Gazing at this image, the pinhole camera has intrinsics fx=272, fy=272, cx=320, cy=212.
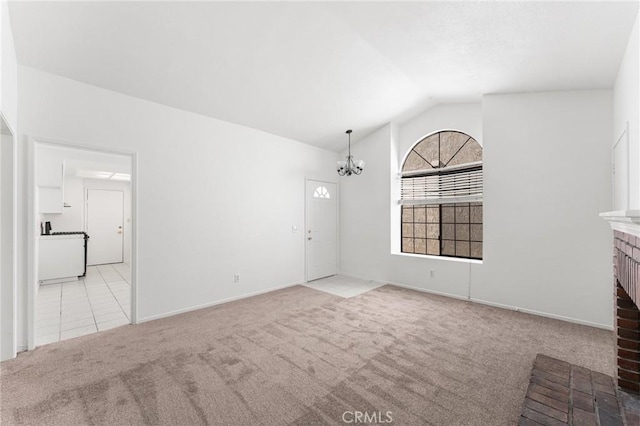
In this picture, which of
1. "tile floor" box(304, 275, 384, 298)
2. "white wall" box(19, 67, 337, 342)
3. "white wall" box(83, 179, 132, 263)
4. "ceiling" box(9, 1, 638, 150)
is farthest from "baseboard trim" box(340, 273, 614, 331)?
"white wall" box(83, 179, 132, 263)

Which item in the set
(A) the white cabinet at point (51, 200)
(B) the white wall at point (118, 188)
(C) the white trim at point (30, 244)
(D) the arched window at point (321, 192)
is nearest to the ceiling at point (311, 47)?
(C) the white trim at point (30, 244)

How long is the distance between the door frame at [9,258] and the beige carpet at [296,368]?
0.19m

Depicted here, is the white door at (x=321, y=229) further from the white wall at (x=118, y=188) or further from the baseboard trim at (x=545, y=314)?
the white wall at (x=118, y=188)

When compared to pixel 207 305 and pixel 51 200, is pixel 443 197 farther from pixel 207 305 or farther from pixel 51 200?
pixel 51 200

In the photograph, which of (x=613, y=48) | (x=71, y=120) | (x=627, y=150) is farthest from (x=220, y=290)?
(x=613, y=48)

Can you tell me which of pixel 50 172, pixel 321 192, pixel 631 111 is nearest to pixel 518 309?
pixel 631 111

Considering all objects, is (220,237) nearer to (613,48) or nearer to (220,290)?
(220,290)

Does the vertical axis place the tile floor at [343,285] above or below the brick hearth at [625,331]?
below

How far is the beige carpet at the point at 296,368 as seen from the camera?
1.95 m

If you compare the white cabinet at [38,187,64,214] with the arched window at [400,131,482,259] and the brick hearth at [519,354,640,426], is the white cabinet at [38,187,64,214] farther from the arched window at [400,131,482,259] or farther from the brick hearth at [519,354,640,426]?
the brick hearth at [519,354,640,426]

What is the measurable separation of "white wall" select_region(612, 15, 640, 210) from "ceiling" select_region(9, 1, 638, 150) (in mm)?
160

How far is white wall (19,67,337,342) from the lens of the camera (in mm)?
3076

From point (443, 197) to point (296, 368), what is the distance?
393 centimetres

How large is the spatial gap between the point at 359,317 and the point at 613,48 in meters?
4.03
